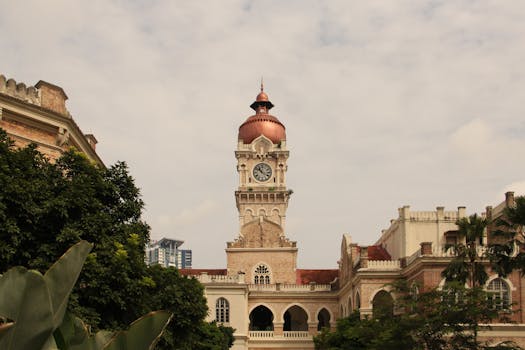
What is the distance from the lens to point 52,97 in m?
22.0

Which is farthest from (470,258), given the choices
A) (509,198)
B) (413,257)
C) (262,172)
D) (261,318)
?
(262,172)

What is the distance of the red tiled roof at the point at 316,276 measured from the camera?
2509 inches

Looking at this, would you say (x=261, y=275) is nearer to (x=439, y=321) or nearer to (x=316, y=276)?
(x=316, y=276)

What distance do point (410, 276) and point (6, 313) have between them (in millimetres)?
43349

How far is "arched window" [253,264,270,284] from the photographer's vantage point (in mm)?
61531

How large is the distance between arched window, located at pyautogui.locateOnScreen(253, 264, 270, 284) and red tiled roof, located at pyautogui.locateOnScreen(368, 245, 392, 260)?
38.5 feet

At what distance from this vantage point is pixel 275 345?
56.6 m

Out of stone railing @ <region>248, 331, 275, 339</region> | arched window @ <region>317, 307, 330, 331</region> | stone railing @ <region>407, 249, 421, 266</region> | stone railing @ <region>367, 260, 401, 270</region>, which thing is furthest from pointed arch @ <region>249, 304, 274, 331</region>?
stone railing @ <region>407, 249, 421, 266</region>

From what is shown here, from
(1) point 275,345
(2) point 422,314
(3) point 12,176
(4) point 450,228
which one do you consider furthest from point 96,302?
(1) point 275,345

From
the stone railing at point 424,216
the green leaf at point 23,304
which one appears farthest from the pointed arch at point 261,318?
the green leaf at point 23,304

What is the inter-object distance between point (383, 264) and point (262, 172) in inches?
956

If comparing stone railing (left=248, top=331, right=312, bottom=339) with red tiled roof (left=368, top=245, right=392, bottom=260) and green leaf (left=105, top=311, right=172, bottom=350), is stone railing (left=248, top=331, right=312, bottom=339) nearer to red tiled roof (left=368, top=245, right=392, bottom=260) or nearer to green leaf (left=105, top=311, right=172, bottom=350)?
red tiled roof (left=368, top=245, right=392, bottom=260)

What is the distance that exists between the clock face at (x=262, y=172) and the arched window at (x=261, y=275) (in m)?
10.6

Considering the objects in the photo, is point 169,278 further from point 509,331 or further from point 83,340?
point 83,340
